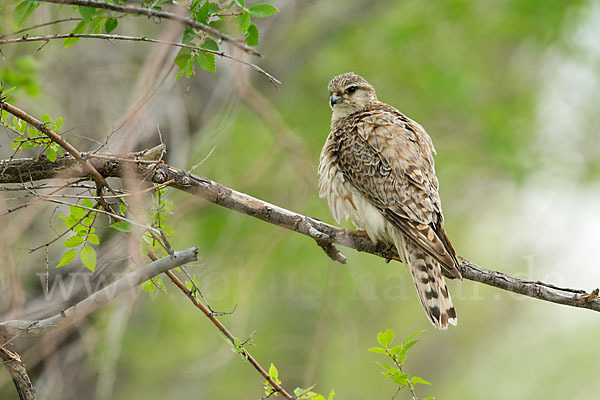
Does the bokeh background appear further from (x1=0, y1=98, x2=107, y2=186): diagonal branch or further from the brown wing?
(x1=0, y1=98, x2=107, y2=186): diagonal branch

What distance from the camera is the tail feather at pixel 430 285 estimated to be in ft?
13.5

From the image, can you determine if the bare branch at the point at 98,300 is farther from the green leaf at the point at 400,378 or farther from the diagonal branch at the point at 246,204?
the green leaf at the point at 400,378

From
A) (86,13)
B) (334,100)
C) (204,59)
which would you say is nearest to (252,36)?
(204,59)

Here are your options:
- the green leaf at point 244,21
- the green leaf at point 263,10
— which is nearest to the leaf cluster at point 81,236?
the green leaf at point 244,21

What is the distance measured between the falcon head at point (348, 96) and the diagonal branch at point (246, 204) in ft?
5.08

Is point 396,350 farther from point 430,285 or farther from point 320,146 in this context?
point 320,146

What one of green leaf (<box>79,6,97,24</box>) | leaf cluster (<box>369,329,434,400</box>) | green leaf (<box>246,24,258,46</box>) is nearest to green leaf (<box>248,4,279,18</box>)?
green leaf (<box>246,24,258,46</box>)

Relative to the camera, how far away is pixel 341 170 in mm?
4602

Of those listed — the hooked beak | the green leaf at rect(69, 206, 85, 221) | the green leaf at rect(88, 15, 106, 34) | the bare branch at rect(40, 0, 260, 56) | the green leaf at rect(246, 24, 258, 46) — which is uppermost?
the hooked beak

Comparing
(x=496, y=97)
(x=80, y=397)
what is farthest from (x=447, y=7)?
(x=80, y=397)

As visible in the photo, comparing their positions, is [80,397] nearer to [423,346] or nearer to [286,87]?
[286,87]

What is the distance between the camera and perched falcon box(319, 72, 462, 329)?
13.7 ft

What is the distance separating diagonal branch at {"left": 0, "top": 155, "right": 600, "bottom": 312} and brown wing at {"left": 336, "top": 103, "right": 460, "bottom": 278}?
16.5 inches

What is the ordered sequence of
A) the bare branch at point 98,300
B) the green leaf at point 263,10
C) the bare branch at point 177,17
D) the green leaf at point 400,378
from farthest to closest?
the green leaf at point 263,10, the green leaf at point 400,378, the bare branch at point 98,300, the bare branch at point 177,17
